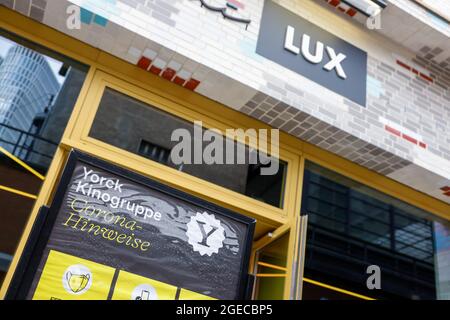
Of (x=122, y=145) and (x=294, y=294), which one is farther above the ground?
(x=122, y=145)

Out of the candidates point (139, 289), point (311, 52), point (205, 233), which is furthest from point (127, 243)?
point (311, 52)

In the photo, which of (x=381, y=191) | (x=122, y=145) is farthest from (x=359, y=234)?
(x=122, y=145)

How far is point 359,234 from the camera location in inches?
375

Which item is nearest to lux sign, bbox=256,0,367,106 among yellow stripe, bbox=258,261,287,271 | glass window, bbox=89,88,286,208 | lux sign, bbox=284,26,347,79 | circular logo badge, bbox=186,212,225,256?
lux sign, bbox=284,26,347,79

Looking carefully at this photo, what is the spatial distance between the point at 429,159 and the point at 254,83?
5.49ft

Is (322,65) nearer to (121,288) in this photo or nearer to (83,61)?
(83,61)

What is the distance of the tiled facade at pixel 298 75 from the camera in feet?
8.66

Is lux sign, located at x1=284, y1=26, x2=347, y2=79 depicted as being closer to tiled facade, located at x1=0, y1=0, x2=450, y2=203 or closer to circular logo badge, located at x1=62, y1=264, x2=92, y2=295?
tiled facade, located at x1=0, y1=0, x2=450, y2=203

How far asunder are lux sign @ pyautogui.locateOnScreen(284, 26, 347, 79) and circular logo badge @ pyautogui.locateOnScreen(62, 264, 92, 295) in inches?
83.3

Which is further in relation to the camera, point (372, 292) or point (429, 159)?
point (372, 292)

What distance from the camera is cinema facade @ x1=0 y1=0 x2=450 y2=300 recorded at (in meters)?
2.25

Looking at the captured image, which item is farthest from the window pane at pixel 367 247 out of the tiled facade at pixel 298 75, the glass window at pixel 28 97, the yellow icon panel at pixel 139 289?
the yellow icon panel at pixel 139 289

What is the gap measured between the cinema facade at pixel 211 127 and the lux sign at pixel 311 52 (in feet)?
0.04

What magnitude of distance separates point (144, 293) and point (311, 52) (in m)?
2.19
